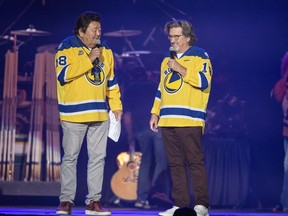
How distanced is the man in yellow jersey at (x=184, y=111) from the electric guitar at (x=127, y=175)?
280 cm

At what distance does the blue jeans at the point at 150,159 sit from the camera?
27.7ft

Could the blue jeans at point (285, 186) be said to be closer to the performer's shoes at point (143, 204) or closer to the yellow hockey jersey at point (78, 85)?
the performer's shoes at point (143, 204)

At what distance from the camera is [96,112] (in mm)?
5871

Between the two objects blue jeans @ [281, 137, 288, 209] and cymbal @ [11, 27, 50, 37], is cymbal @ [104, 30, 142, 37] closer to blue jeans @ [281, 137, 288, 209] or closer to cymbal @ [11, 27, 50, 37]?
cymbal @ [11, 27, 50, 37]

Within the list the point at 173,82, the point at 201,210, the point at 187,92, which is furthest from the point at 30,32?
the point at 201,210

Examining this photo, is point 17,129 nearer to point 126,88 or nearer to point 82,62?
point 126,88

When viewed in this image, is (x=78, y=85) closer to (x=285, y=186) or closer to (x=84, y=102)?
(x=84, y=102)

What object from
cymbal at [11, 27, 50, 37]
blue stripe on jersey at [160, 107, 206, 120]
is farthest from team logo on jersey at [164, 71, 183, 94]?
cymbal at [11, 27, 50, 37]

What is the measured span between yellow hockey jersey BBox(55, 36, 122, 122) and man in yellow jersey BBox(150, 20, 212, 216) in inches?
21.0

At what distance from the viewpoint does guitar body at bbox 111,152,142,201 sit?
870cm

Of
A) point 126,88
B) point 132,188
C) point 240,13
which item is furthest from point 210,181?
point 240,13

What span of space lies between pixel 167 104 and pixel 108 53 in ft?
2.27

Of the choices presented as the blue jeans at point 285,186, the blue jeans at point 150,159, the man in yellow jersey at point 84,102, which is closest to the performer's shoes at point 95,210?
the man in yellow jersey at point 84,102

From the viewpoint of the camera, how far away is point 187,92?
5852 millimetres
